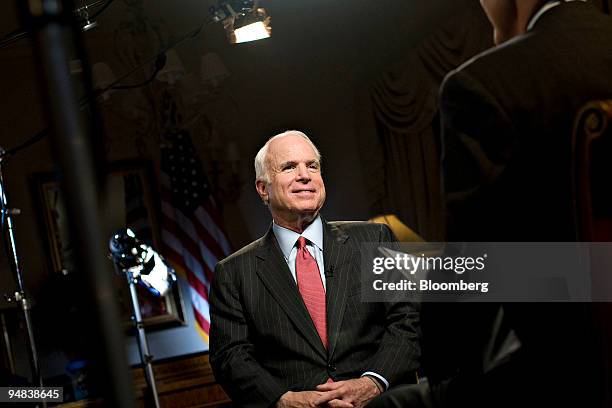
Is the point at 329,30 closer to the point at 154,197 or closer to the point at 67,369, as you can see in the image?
the point at 154,197

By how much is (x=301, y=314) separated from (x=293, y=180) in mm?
352

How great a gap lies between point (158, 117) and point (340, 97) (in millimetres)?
1174

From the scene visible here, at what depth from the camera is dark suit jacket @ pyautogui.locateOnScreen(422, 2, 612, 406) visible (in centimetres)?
131

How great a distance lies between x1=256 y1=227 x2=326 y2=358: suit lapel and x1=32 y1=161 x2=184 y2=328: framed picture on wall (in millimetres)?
2827

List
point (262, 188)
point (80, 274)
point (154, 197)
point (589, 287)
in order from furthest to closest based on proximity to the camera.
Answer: point (154, 197)
point (262, 188)
point (589, 287)
point (80, 274)

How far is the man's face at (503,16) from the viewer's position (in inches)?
58.6

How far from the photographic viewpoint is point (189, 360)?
483 cm

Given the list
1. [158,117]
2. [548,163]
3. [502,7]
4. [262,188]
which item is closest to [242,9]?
[262,188]

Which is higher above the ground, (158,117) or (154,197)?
(158,117)

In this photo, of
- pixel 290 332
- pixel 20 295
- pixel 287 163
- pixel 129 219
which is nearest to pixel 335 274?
pixel 290 332

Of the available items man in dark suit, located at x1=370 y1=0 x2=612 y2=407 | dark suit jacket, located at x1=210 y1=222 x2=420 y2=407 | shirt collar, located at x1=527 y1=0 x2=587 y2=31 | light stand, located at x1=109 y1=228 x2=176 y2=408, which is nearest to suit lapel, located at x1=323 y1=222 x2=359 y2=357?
dark suit jacket, located at x1=210 y1=222 x2=420 y2=407

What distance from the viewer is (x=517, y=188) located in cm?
134

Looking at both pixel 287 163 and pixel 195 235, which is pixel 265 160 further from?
pixel 195 235

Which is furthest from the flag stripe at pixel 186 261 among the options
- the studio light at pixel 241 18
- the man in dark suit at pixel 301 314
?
the man in dark suit at pixel 301 314
